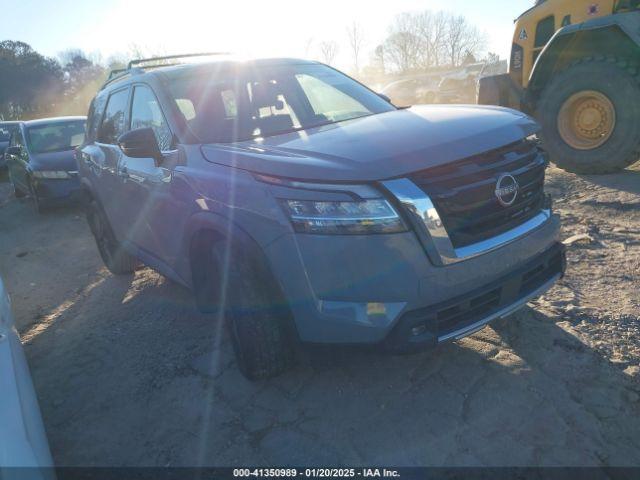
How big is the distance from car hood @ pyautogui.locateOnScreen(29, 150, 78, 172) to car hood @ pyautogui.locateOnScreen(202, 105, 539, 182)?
6.48 m

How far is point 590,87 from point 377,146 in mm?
4190

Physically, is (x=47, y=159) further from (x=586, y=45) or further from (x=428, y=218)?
(x=586, y=45)

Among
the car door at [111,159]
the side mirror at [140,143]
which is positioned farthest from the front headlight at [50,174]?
the side mirror at [140,143]

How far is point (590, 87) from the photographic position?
5211 mm

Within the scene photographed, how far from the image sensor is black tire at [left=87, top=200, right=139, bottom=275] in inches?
181

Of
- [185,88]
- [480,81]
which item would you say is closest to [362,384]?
[185,88]

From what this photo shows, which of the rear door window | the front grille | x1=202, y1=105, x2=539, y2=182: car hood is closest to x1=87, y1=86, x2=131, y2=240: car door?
the rear door window

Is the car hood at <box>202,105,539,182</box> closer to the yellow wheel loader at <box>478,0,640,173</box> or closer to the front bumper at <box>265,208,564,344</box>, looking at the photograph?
the front bumper at <box>265,208,564,344</box>

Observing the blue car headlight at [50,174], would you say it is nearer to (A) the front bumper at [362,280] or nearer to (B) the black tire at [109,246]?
(B) the black tire at [109,246]

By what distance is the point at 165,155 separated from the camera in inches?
115

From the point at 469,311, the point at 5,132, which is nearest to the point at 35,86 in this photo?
the point at 5,132

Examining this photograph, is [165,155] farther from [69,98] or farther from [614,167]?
A: [69,98]

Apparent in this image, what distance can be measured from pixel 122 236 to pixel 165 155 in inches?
61.7

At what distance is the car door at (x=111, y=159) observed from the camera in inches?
151
